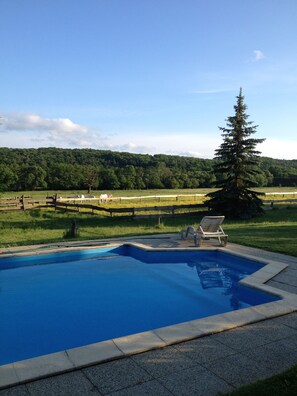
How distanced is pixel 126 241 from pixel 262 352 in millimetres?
7435

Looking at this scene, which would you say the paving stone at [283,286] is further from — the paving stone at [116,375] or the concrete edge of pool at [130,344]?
the paving stone at [116,375]

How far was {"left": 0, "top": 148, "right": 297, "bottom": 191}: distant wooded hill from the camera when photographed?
58.5 meters

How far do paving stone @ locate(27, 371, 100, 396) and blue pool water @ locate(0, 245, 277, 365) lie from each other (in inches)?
57.0

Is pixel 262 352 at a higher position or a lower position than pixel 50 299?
higher

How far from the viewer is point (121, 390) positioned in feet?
9.66

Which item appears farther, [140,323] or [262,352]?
[140,323]

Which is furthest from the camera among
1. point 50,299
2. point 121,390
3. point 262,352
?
point 50,299

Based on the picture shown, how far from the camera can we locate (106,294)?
690cm

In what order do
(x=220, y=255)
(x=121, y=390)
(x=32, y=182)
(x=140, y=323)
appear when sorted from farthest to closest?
(x=32, y=182) → (x=220, y=255) → (x=140, y=323) → (x=121, y=390)

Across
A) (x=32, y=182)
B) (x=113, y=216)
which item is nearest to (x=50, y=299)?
(x=113, y=216)

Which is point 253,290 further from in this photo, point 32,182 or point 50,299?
point 32,182

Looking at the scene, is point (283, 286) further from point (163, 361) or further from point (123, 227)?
point (123, 227)

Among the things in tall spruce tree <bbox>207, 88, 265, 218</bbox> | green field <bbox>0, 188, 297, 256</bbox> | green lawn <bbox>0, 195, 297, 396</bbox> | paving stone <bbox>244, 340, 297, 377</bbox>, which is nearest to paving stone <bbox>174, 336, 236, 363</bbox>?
paving stone <bbox>244, 340, 297, 377</bbox>

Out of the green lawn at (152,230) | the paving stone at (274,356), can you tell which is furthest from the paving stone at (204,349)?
the green lawn at (152,230)
